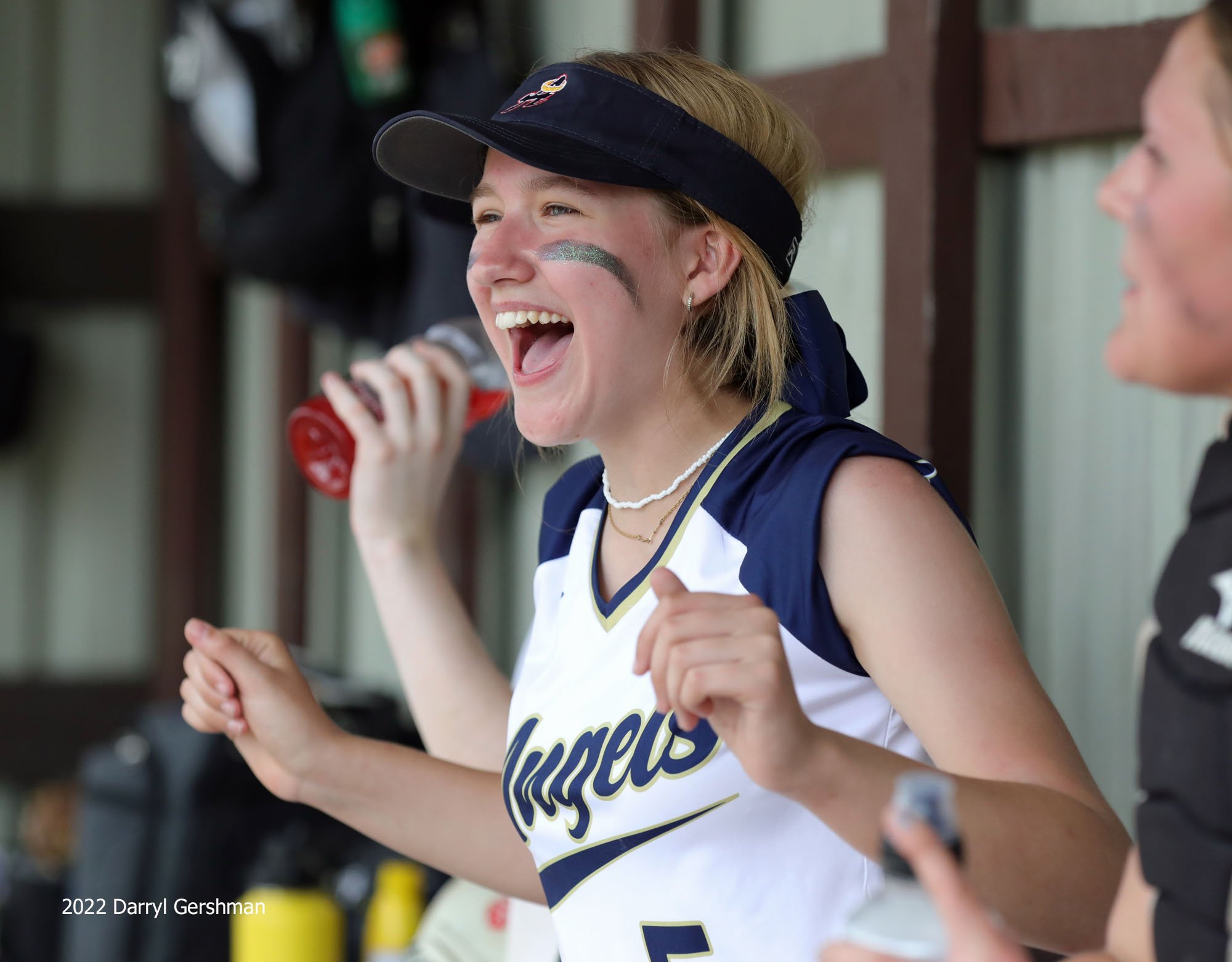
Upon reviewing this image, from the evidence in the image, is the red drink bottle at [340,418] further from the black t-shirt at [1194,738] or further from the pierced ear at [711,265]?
the black t-shirt at [1194,738]

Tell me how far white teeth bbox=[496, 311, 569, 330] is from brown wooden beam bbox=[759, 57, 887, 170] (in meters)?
0.81

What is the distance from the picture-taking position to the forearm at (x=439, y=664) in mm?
1688

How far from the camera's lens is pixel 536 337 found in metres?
1.48

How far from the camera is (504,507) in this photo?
133 inches

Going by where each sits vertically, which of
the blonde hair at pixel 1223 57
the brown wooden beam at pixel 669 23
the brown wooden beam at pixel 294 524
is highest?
the brown wooden beam at pixel 669 23

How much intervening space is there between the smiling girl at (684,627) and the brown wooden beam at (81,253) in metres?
3.45

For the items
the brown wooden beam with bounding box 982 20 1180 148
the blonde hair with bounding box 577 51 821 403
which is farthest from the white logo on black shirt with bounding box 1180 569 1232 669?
the brown wooden beam with bounding box 982 20 1180 148

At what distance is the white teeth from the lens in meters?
1.40

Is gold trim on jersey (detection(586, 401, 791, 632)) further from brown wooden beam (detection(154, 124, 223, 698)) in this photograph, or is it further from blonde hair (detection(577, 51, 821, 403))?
brown wooden beam (detection(154, 124, 223, 698))

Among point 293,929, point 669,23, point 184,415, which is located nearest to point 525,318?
point 669,23

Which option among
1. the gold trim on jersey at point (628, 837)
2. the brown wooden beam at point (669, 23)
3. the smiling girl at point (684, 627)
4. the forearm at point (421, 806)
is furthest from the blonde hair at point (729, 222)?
the brown wooden beam at point (669, 23)

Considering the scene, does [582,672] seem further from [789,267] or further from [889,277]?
[889,277]

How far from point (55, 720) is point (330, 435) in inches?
131

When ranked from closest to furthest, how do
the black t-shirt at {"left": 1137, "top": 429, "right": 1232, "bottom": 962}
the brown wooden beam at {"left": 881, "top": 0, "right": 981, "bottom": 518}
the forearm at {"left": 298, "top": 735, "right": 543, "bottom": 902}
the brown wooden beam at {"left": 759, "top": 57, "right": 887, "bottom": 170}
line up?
the black t-shirt at {"left": 1137, "top": 429, "right": 1232, "bottom": 962} < the forearm at {"left": 298, "top": 735, "right": 543, "bottom": 902} < the brown wooden beam at {"left": 881, "top": 0, "right": 981, "bottom": 518} < the brown wooden beam at {"left": 759, "top": 57, "right": 887, "bottom": 170}
